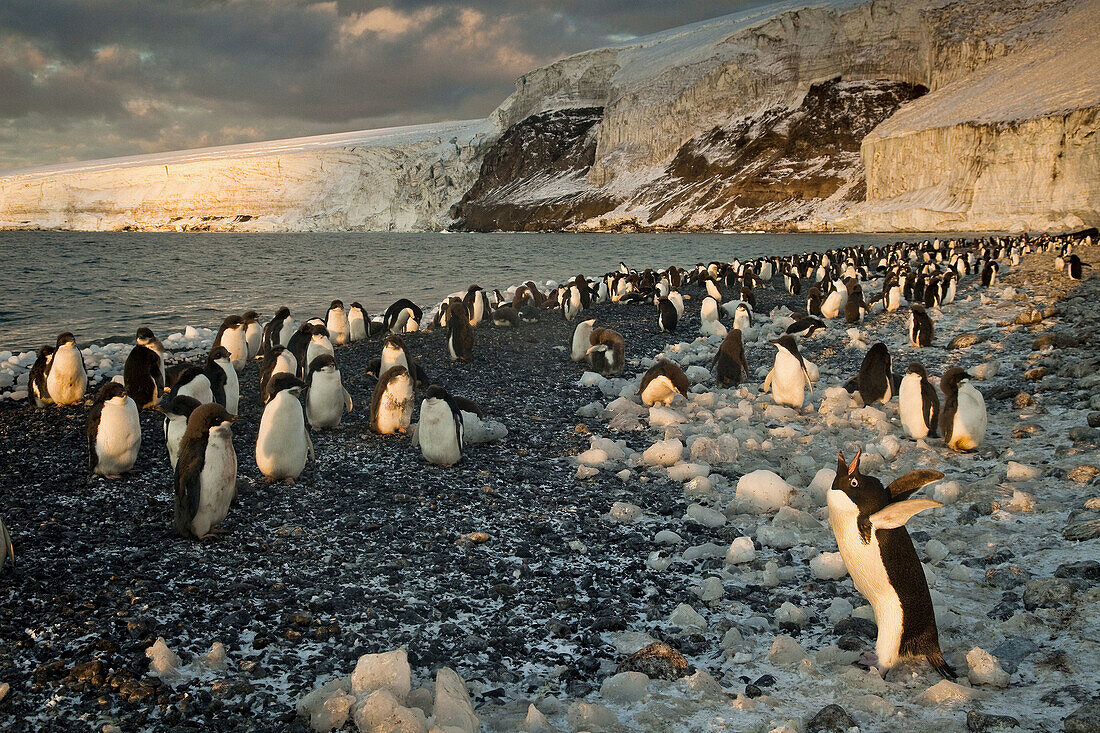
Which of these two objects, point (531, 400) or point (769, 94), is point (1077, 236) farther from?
point (769, 94)

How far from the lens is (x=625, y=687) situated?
2963mm

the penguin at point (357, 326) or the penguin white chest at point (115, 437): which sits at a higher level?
the penguin at point (357, 326)

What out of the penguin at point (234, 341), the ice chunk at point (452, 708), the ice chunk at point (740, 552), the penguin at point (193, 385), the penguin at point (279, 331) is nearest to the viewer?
the ice chunk at point (452, 708)

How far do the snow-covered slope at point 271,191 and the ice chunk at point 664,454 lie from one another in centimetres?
9858

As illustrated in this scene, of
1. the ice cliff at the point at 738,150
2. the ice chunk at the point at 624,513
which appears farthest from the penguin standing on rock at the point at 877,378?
the ice cliff at the point at 738,150

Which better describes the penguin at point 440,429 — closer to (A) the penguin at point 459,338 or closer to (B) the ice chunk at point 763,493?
(B) the ice chunk at point 763,493

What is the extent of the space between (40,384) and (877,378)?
358 inches

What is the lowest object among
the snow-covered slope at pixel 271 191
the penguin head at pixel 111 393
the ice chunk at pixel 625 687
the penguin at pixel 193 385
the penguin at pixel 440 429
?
the ice chunk at pixel 625 687

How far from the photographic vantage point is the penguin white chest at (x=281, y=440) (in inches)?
209

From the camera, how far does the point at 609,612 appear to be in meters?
3.63

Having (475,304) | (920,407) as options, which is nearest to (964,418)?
(920,407)

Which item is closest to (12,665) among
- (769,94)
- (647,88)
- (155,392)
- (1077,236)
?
(155,392)

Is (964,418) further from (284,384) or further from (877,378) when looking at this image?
(284,384)

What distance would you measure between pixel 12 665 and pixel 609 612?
259 cm
